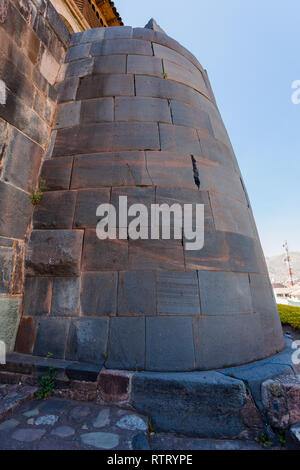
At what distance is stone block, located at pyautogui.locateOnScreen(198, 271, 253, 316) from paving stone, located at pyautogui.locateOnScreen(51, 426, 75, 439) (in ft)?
5.31

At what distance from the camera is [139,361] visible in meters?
2.31

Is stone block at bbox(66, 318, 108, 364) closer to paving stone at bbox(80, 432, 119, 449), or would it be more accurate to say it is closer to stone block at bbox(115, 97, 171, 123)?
paving stone at bbox(80, 432, 119, 449)

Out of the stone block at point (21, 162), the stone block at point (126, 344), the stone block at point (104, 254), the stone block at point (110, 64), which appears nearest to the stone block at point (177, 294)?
the stone block at point (126, 344)

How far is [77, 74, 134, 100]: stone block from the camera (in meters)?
3.75

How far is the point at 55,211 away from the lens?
310 centimetres

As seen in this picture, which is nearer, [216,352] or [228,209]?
[216,352]

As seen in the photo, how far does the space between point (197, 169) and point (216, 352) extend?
2401 mm

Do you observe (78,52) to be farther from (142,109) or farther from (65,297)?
(65,297)

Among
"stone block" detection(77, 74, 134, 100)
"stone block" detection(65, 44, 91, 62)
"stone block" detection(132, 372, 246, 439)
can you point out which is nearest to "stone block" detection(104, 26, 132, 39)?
"stone block" detection(65, 44, 91, 62)

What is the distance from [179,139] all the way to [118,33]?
2965 mm

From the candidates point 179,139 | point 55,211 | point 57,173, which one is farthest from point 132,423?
point 179,139

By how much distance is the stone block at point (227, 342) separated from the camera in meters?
2.36
